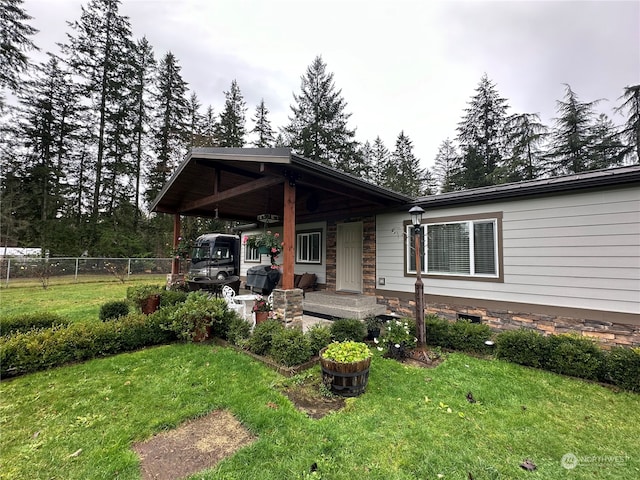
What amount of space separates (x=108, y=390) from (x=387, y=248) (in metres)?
Result: 5.85

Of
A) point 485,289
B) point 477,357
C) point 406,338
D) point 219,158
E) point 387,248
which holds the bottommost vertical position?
point 477,357

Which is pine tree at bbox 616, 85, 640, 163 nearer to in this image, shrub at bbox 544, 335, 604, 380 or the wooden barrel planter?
shrub at bbox 544, 335, 604, 380

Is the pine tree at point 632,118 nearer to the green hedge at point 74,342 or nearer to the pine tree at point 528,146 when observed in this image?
the pine tree at point 528,146

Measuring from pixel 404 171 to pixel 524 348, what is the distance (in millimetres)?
20288

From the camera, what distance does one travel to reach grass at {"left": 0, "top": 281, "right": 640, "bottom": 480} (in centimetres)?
203

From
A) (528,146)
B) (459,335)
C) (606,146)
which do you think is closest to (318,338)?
(459,335)

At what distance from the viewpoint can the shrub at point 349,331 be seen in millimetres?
4582

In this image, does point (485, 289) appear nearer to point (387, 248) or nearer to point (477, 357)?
point (477, 357)

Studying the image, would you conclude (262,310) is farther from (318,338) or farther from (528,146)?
(528,146)

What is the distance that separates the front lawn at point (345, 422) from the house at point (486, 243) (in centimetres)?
160

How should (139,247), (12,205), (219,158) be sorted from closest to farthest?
(219,158) → (12,205) → (139,247)

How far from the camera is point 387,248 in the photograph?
6.94 m

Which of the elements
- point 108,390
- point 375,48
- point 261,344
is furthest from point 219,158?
point 375,48

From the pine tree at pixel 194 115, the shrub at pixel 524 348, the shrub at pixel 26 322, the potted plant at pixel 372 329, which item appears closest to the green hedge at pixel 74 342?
the shrub at pixel 26 322
